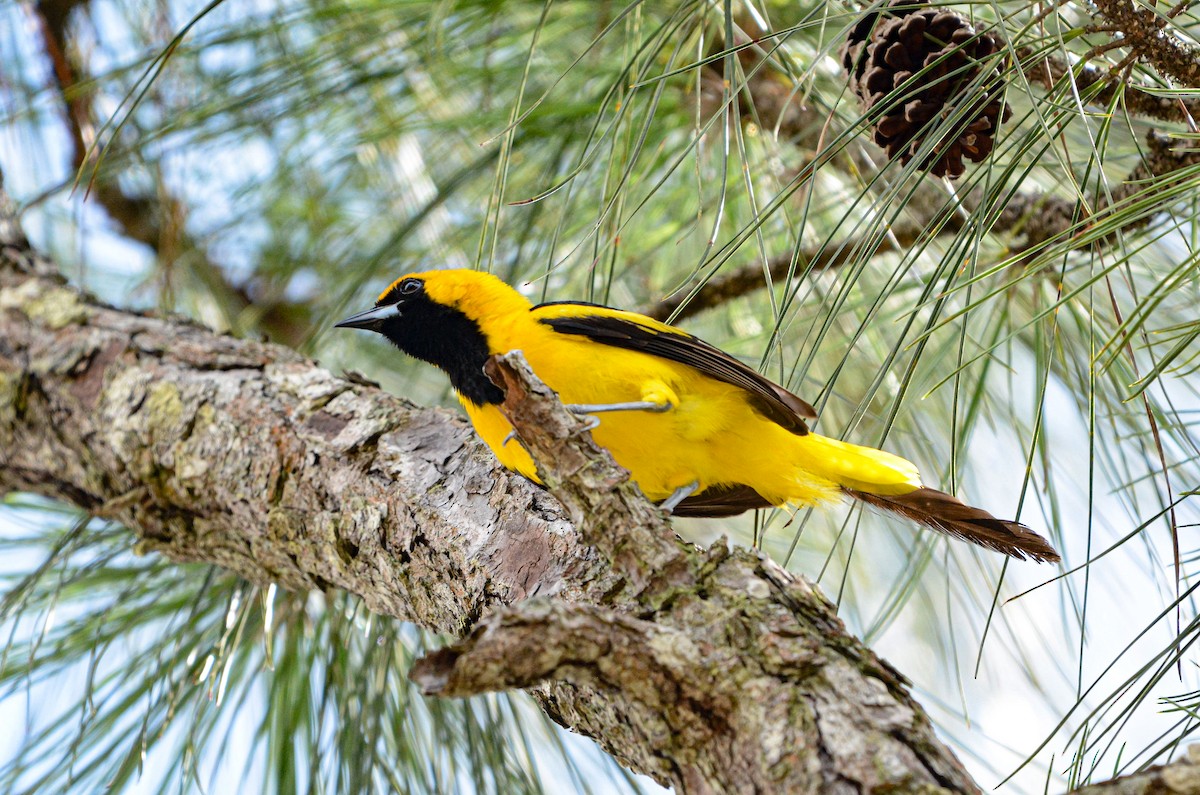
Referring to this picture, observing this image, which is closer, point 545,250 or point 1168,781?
point 1168,781

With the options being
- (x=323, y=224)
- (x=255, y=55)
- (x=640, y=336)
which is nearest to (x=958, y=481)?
(x=640, y=336)

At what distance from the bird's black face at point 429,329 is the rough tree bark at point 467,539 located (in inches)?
6.8

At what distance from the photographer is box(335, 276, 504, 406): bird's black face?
204 cm

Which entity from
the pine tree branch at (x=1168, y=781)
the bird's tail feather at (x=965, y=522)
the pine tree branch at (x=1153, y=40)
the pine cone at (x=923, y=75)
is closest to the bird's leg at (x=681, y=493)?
the bird's tail feather at (x=965, y=522)

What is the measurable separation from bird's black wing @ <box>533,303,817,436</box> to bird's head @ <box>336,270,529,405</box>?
178 mm

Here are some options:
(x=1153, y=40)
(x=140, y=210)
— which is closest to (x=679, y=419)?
(x=1153, y=40)

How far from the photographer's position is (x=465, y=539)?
1.57 m

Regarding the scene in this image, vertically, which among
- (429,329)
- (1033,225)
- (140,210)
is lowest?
(429,329)

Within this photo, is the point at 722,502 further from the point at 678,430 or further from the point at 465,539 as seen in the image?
the point at 465,539

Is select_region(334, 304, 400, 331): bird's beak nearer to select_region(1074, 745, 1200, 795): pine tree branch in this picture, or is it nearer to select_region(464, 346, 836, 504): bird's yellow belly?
select_region(464, 346, 836, 504): bird's yellow belly

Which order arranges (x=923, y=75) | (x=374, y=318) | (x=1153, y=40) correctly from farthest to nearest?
(x=374, y=318)
(x=923, y=75)
(x=1153, y=40)

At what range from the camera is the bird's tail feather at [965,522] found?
1564 mm

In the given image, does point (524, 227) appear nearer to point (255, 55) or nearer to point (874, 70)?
point (255, 55)

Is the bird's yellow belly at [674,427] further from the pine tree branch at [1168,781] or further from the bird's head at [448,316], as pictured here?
the pine tree branch at [1168,781]
